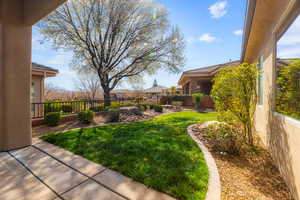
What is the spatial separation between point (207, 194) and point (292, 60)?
2.51 meters

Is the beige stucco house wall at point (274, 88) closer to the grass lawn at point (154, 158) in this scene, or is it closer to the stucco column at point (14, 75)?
the grass lawn at point (154, 158)

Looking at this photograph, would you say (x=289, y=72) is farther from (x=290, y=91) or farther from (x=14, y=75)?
(x=14, y=75)

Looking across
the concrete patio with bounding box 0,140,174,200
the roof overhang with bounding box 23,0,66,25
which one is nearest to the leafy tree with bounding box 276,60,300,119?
the concrete patio with bounding box 0,140,174,200

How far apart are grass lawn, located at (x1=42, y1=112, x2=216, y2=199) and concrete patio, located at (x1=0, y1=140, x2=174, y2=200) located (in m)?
0.15

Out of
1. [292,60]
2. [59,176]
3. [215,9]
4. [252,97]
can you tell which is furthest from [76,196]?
[215,9]

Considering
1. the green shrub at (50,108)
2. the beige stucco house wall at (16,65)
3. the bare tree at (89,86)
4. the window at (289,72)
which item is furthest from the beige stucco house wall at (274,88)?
the bare tree at (89,86)

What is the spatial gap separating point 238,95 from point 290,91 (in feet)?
4.22

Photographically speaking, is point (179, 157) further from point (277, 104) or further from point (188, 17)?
point (188, 17)

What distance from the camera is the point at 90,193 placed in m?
1.70

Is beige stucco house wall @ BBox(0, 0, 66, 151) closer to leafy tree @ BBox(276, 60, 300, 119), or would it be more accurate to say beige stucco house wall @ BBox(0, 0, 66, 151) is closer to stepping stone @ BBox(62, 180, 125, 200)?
stepping stone @ BBox(62, 180, 125, 200)

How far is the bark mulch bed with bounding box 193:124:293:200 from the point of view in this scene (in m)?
1.82

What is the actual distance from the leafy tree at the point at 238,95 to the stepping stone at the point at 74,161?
3.40 m

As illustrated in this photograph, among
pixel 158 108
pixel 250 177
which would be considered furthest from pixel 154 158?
pixel 158 108

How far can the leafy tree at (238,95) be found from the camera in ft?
10.9
